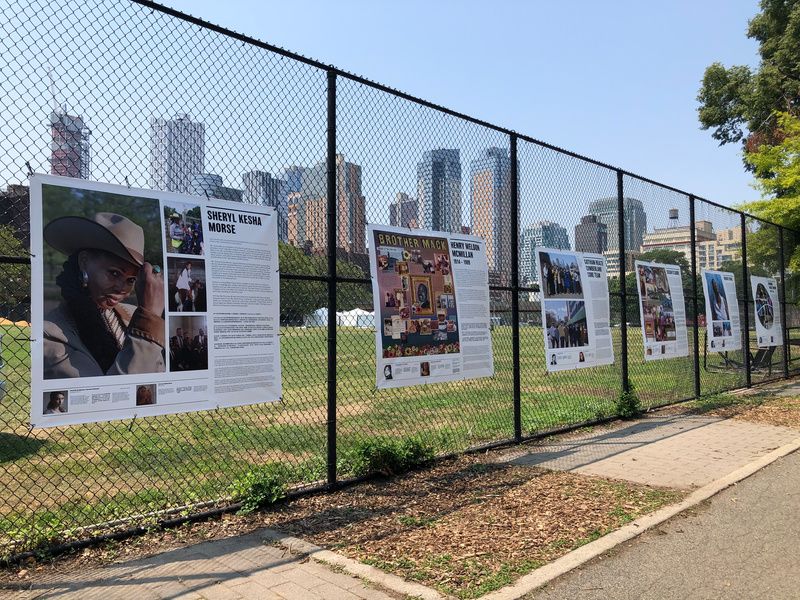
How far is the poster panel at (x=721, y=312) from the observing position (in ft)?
37.9

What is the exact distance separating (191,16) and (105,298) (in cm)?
213

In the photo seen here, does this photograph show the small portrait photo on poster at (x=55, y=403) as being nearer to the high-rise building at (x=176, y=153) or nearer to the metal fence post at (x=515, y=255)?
the high-rise building at (x=176, y=153)

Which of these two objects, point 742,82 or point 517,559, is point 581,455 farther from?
point 742,82

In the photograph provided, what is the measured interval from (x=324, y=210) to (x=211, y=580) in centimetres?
306

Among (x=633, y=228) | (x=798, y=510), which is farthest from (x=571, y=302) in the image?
(x=798, y=510)

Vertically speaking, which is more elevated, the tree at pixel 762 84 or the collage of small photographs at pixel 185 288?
the tree at pixel 762 84

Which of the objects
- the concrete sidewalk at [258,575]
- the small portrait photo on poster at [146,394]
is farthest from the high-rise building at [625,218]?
the small portrait photo on poster at [146,394]

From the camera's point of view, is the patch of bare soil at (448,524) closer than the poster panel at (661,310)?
Yes

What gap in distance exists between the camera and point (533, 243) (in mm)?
7707

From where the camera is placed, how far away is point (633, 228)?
9797mm

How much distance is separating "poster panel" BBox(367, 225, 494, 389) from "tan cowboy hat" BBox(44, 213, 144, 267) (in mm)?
2176

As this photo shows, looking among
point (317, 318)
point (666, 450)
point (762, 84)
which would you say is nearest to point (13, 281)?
point (317, 318)

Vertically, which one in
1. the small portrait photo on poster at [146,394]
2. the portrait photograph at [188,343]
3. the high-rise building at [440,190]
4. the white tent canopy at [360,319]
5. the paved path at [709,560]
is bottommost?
the paved path at [709,560]

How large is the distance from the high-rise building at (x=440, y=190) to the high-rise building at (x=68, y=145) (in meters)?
3.27
